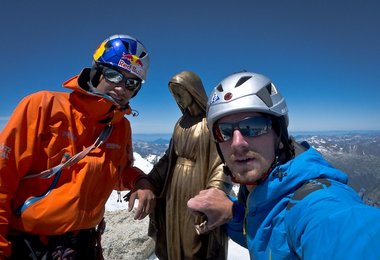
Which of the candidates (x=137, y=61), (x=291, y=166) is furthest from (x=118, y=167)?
(x=291, y=166)

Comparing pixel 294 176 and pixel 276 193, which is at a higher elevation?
pixel 294 176

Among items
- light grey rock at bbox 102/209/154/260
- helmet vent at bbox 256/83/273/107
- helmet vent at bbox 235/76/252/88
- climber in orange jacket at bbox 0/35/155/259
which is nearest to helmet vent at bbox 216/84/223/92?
helmet vent at bbox 235/76/252/88

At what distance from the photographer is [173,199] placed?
15.5 ft

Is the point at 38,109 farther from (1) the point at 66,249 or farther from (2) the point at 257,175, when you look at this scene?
(2) the point at 257,175

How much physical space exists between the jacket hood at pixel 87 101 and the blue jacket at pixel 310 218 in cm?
197

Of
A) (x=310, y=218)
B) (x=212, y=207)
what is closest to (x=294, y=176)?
(x=310, y=218)

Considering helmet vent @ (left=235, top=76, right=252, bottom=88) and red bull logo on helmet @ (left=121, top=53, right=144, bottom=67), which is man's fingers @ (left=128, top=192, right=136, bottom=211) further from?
helmet vent @ (left=235, top=76, right=252, bottom=88)

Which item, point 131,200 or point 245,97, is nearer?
point 245,97

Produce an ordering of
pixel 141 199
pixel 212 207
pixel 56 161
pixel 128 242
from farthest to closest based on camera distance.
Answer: pixel 128 242
pixel 141 199
pixel 56 161
pixel 212 207

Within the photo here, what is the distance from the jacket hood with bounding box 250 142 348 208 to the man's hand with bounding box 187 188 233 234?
0.78m

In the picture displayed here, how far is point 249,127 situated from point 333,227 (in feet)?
3.53

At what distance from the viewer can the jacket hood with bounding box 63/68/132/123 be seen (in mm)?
3127

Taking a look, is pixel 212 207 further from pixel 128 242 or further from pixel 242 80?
pixel 128 242

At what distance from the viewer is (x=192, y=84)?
186 inches
